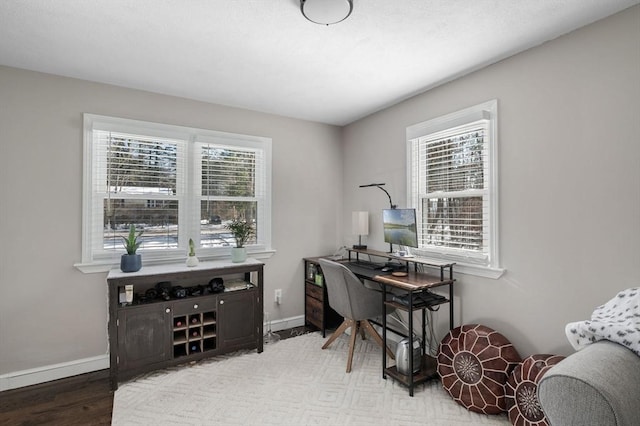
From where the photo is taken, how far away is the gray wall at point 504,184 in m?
1.84

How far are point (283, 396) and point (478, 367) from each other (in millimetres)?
1395

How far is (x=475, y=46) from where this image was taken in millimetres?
2172

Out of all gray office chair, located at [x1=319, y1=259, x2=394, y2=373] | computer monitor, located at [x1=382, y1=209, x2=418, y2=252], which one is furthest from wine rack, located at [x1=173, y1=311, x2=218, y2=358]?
computer monitor, located at [x1=382, y1=209, x2=418, y2=252]

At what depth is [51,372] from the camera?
257cm

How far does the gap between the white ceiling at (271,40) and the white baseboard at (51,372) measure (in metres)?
2.41

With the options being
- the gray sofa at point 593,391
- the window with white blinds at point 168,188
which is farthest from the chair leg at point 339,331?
the gray sofa at point 593,391

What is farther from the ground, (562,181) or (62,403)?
(562,181)

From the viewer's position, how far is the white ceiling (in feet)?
5.82

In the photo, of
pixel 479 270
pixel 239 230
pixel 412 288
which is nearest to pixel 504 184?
pixel 479 270

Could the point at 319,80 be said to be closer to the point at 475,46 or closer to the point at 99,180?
the point at 475,46

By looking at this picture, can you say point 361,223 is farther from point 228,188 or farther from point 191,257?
point 191,257

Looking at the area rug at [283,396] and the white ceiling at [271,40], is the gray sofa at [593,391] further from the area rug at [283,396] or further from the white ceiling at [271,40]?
the white ceiling at [271,40]

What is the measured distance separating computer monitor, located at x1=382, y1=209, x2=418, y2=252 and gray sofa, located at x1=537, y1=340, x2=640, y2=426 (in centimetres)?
166

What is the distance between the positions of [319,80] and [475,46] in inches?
48.1
